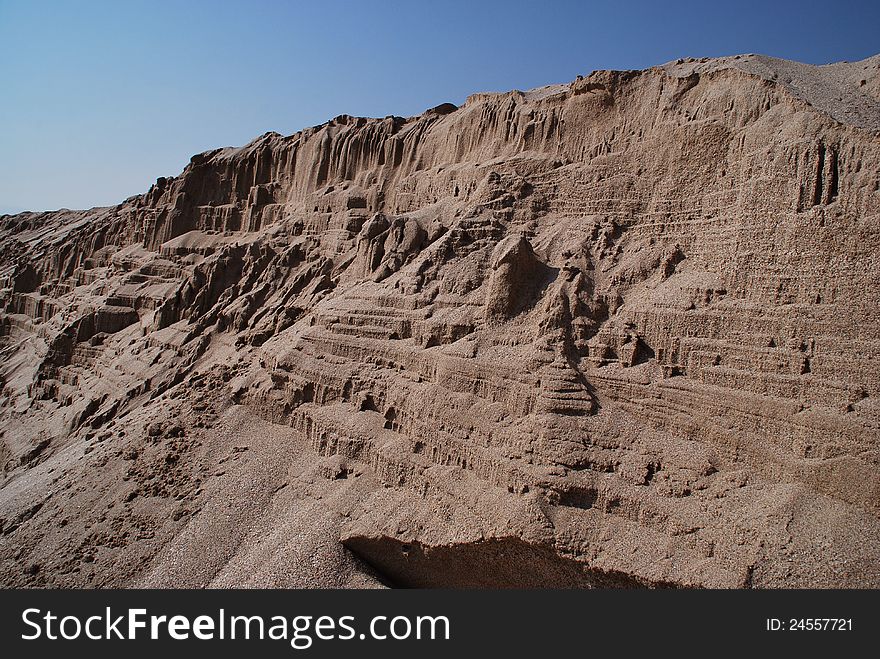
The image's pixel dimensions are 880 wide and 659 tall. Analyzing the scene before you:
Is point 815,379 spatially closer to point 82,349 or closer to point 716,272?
point 716,272

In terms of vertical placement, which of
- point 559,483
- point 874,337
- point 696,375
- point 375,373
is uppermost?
point 874,337

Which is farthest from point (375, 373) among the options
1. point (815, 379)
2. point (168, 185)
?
point (168, 185)

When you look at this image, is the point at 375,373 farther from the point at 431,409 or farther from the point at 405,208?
the point at 405,208

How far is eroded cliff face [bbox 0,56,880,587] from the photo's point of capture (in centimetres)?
1202

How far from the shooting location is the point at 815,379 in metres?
12.0

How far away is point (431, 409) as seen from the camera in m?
16.8

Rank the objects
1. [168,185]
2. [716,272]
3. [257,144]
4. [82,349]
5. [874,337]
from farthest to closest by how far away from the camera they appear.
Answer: [168,185], [257,144], [82,349], [716,272], [874,337]

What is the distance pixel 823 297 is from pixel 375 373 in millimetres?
12568

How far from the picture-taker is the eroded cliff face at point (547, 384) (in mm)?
12016

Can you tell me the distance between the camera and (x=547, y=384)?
15.0 m

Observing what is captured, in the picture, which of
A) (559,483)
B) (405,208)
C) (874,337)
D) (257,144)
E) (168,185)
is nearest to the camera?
(874,337)

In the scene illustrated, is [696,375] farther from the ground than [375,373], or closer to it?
farther from the ground

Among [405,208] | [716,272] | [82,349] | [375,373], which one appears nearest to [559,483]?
[716,272]

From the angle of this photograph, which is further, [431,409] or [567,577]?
[431,409]
